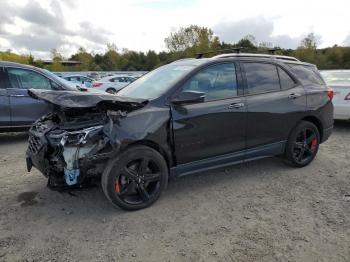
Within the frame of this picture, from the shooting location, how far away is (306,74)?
4.93 meters

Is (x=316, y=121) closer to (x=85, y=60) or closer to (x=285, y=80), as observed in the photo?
(x=285, y=80)

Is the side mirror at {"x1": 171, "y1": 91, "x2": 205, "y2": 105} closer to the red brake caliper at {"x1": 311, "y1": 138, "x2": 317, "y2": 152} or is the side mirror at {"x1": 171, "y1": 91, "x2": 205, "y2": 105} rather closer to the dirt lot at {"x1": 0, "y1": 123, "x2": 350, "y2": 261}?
the dirt lot at {"x1": 0, "y1": 123, "x2": 350, "y2": 261}

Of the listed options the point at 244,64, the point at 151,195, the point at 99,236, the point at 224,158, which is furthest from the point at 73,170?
the point at 244,64

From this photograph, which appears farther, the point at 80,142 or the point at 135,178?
the point at 135,178

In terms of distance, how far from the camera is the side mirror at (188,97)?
3.47 m

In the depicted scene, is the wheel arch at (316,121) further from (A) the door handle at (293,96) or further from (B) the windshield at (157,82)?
(B) the windshield at (157,82)

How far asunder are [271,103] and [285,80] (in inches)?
21.8

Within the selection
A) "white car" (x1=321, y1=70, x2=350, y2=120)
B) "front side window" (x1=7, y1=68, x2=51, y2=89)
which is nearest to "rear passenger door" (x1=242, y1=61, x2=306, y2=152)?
"white car" (x1=321, y1=70, x2=350, y2=120)

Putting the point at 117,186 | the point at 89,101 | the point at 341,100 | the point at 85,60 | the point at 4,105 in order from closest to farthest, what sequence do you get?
the point at 89,101 → the point at 117,186 → the point at 4,105 → the point at 341,100 → the point at 85,60

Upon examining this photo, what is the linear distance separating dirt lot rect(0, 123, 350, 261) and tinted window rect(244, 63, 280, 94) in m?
1.30

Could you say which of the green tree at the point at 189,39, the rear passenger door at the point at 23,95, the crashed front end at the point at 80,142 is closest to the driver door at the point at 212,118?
the crashed front end at the point at 80,142

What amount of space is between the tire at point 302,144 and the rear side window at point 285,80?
2.06ft

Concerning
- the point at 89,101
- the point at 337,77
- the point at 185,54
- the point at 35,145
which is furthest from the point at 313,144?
the point at 185,54

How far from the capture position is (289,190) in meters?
4.02
